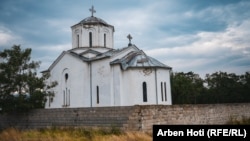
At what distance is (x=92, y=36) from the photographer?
23922mm

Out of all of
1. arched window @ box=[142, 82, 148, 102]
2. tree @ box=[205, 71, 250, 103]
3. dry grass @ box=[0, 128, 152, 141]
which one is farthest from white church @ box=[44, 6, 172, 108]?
tree @ box=[205, 71, 250, 103]

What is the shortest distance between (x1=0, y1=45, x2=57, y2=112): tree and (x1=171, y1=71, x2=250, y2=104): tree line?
2419cm

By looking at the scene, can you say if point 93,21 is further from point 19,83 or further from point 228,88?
point 228,88

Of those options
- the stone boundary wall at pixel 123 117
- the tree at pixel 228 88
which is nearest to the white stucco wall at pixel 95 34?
the stone boundary wall at pixel 123 117

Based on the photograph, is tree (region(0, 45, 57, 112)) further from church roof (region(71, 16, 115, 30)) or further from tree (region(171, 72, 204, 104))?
tree (region(171, 72, 204, 104))

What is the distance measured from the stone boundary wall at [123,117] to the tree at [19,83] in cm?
85

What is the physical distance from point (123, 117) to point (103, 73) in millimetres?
8796

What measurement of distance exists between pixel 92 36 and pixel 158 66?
700 centimetres

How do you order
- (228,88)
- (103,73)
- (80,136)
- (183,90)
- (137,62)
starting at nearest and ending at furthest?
1. (80,136)
2. (137,62)
3. (103,73)
4. (183,90)
5. (228,88)

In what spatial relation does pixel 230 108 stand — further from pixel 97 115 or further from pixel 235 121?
pixel 97 115

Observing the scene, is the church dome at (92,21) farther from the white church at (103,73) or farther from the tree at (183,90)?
the tree at (183,90)

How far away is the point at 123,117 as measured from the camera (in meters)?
12.2

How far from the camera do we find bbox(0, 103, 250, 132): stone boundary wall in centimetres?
1191

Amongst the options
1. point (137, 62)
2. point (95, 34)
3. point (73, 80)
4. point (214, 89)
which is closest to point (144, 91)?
point (137, 62)
